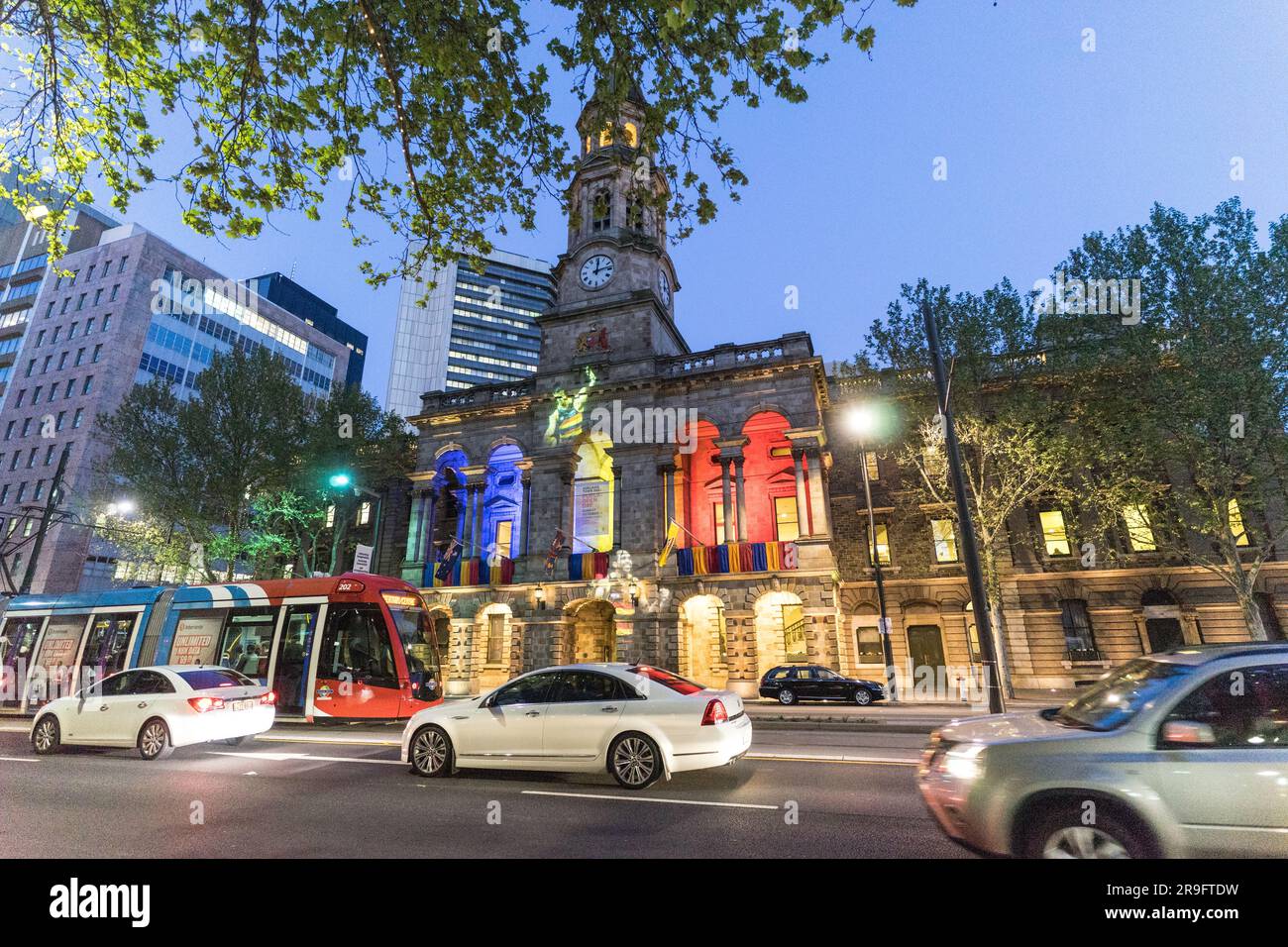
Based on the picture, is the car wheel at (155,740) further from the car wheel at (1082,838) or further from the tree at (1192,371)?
the tree at (1192,371)

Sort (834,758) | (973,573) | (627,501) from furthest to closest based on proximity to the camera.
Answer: (627,501)
(973,573)
(834,758)

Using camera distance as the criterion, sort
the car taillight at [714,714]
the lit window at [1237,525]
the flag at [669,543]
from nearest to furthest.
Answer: the car taillight at [714,714]
the lit window at [1237,525]
the flag at [669,543]

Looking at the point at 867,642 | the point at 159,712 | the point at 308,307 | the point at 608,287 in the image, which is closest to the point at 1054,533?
the point at 867,642

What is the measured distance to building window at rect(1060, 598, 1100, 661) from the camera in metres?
23.0

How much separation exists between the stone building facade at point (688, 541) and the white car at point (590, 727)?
16.2m

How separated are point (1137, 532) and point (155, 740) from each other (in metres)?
31.1

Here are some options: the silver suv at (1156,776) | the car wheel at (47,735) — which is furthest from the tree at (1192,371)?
the car wheel at (47,735)

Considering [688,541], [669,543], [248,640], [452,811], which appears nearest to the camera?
[452,811]

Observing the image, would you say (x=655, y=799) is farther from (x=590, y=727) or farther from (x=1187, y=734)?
(x=1187, y=734)

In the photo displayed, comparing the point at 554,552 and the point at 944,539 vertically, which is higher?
the point at 944,539

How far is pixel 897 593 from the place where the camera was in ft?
83.7

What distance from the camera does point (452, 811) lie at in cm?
581

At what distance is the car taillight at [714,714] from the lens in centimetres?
670

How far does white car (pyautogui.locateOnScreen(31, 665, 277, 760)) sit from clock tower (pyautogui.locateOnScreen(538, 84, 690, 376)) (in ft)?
68.5
